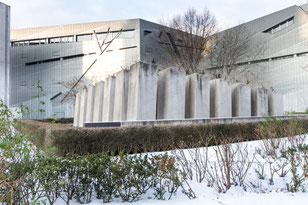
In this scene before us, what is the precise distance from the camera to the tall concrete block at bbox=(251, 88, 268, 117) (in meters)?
11.7

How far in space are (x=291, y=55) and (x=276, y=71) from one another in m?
1.92

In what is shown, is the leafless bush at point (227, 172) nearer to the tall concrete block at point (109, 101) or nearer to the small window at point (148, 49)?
the tall concrete block at point (109, 101)

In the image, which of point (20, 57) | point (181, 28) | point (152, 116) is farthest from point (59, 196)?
point (20, 57)

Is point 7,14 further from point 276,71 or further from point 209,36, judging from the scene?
point 276,71

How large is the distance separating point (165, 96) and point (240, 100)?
4.40 meters

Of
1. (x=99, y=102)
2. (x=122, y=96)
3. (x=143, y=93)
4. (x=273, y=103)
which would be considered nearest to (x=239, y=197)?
(x=143, y=93)

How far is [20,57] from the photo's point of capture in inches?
1126

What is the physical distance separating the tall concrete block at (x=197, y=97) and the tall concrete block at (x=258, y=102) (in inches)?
172

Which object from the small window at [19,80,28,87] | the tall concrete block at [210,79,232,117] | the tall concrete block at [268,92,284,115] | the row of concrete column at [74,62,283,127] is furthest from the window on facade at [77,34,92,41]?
the tall concrete block at [268,92,284,115]

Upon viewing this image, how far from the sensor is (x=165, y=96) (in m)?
8.20

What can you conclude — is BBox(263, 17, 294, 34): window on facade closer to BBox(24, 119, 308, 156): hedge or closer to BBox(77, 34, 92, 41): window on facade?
BBox(24, 119, 308, 156): hedge

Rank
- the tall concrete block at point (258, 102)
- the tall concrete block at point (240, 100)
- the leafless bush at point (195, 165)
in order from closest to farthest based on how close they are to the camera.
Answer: the leafless bush at point (195, 165) → the tall concrete block at point (240, 100) → the tall concrete block at point (258, 102)

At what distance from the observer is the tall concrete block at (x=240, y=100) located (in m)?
10.5

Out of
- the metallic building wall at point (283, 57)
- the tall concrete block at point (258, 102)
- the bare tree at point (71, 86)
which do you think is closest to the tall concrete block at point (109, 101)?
the tall concrete block at point (258, 102)
